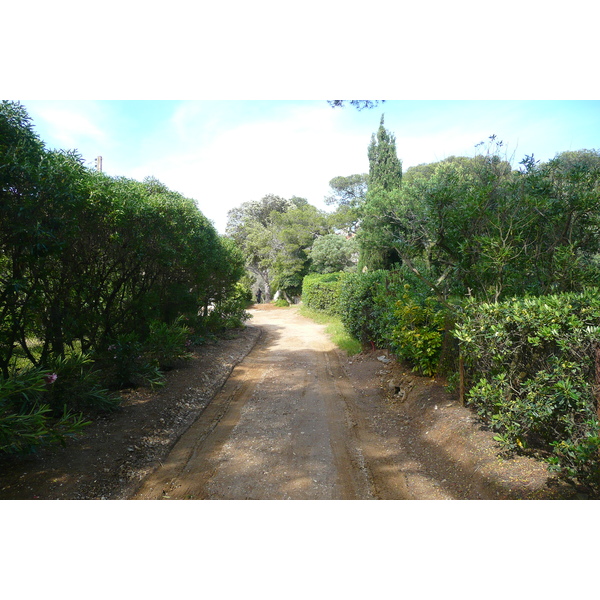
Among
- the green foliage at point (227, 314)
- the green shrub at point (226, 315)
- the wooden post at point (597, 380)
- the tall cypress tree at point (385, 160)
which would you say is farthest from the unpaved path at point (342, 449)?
the tall cypress tree at point (385, 160)

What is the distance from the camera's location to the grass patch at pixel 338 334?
8352 mm

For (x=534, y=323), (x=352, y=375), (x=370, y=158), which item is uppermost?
(x=370, y=158)

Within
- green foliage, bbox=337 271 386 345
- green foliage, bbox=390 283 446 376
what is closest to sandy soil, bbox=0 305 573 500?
green foliage, bbox=390 283 446 376

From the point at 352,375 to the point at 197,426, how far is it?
304 centimetres

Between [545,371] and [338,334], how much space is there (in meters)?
7.74

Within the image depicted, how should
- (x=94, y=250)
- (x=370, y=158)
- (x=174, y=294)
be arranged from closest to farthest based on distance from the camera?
(x=94, y=250)
(x=174, y=294)
(x=370, y=158)

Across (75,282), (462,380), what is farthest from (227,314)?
(462,380)

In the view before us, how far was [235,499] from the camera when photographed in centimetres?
279

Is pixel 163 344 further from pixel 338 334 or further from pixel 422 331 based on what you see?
pixel 338 334

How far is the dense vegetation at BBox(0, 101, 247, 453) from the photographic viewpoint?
9.84 ft

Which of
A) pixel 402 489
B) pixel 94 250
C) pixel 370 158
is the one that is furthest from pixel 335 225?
pixel 402 489

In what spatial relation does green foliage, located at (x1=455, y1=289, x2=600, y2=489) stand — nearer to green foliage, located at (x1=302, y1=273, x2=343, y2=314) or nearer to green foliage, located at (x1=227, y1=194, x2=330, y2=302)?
green foliage, located at (x1=302, y1=273, x2=343, y2=314)

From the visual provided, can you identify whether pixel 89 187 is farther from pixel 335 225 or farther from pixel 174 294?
pixel 335 225

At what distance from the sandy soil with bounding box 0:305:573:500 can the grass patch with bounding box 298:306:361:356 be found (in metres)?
2.26
